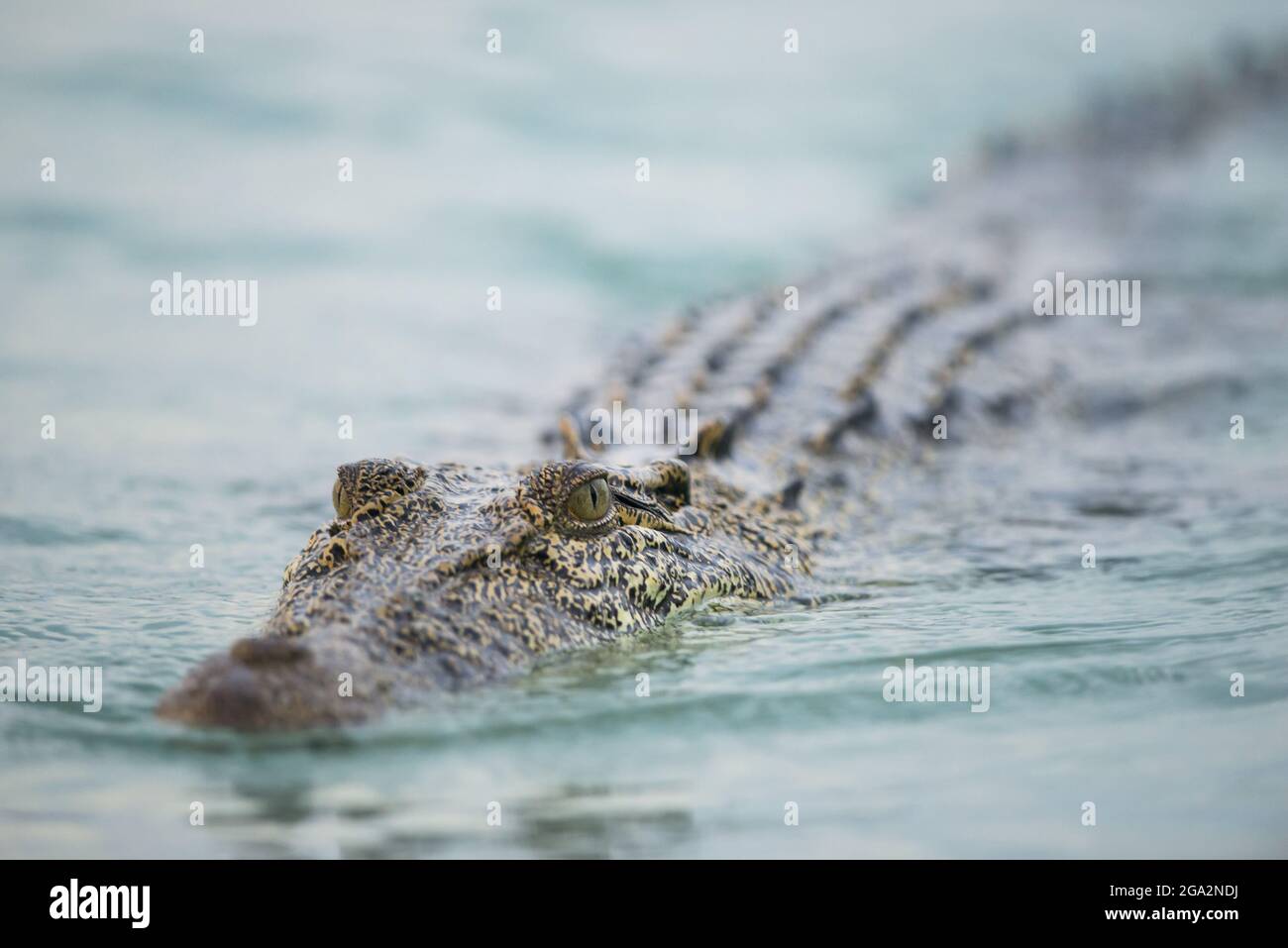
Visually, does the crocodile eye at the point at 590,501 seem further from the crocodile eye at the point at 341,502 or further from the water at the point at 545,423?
the crocodile eye at the point at 341,502

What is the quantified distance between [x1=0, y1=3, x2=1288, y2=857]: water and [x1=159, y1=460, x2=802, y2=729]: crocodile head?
0.52 ft

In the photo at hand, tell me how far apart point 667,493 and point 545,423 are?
283 centimetres

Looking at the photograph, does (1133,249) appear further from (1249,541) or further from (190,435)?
(190,435)

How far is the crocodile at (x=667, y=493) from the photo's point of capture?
206 inches

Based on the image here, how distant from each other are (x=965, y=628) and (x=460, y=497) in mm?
2264

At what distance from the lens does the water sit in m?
4.73

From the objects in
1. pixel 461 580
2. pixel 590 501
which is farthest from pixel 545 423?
pixel 461 580

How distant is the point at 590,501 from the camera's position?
6242 millimetres

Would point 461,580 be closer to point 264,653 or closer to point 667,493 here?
point 264,653

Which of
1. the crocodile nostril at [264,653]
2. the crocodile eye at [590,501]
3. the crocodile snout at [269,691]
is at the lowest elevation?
the crocodile snout at [269,691]

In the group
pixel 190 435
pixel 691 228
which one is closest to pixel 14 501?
pixel 190 435

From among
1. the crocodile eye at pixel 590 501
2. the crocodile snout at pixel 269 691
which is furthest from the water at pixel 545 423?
the crocodile eye at pixel 590 501

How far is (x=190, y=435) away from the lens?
1109 cm

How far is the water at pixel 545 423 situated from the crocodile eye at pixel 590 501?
61 cm
